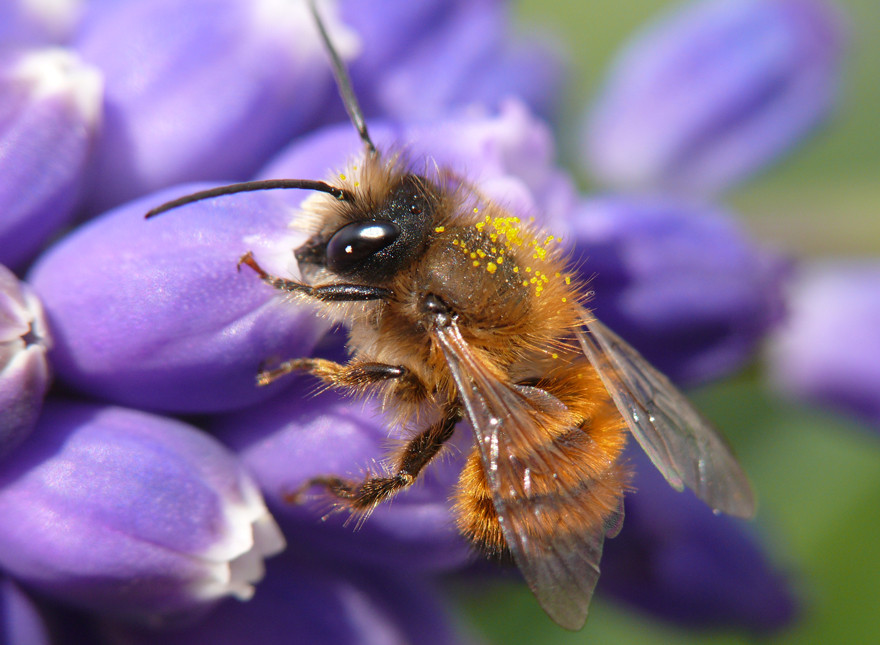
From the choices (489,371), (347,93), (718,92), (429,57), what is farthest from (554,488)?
(718,92)

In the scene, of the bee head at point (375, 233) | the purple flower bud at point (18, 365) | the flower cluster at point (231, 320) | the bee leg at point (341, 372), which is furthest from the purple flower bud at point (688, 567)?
the purple flower bud at point (18, 365)

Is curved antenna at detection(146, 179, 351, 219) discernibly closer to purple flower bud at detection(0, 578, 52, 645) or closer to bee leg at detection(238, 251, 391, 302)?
bee leg at detection(238, 251, 391, 302)

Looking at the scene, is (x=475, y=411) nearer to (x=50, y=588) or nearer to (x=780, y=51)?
(x=50, y=588)

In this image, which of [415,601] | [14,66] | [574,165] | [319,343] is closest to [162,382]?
[319,343]

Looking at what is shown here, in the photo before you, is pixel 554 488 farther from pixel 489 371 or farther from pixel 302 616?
pixel 302 616

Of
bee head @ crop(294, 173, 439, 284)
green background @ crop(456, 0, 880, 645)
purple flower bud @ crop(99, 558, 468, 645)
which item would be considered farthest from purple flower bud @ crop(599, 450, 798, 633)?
bee head @ crop(294, 173, 439, 284)

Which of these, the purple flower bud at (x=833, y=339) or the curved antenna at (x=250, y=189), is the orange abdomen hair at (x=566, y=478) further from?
the purple flower bud at (x=833, y=339)

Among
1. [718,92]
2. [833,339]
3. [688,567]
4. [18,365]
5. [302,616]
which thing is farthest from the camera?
[718,92]
